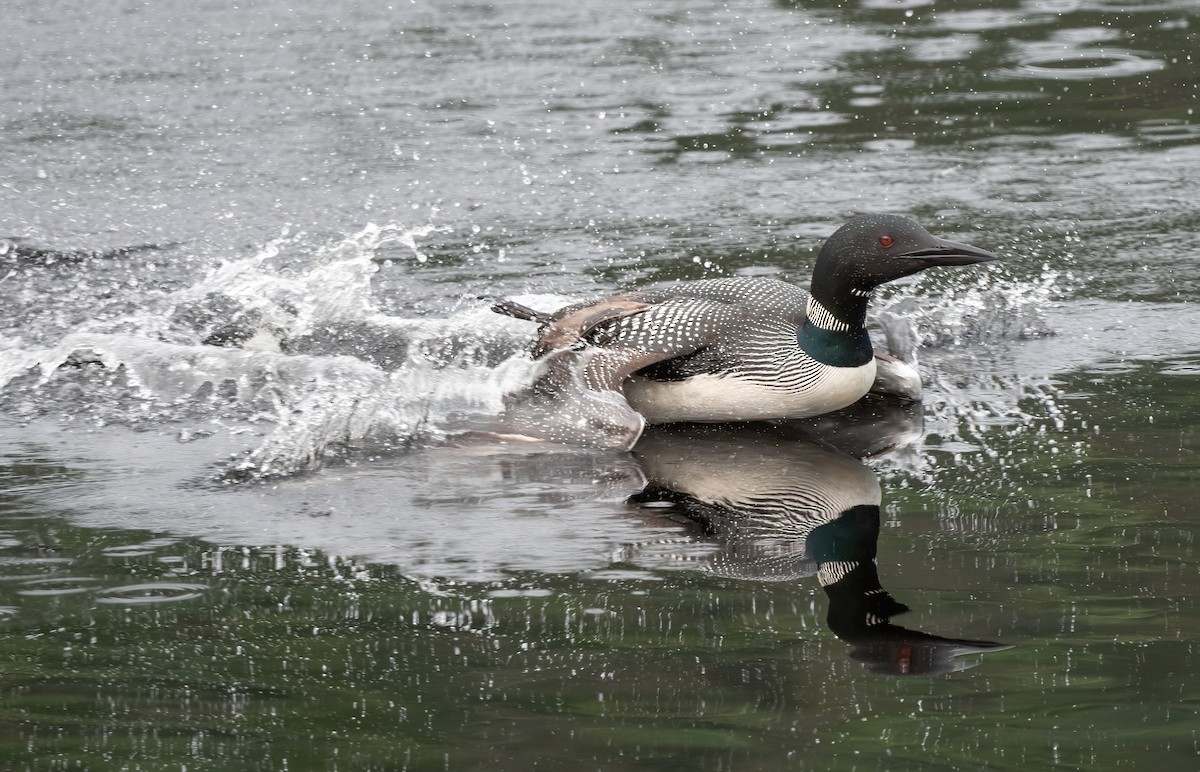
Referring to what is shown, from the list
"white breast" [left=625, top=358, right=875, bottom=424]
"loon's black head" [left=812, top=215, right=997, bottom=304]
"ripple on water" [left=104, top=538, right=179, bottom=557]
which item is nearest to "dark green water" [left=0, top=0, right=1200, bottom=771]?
"ripple on water" [left=104, top=538, right=179, bottom=557]

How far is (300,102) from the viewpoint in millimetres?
11188

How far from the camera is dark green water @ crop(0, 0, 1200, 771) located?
407cm

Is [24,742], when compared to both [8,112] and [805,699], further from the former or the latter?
[8,112]

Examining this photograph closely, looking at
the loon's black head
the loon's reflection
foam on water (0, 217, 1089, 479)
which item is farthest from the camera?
foam on water (0, 217, 1089, 479)

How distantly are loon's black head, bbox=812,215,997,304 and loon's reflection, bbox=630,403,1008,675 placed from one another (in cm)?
58

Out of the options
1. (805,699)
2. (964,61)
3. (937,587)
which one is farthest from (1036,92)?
(805,699)

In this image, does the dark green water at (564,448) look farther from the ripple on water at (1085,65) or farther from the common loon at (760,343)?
the common loon at (760,343)

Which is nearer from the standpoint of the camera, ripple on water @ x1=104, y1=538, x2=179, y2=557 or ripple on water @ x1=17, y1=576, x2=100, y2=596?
ripple on water @ x1=17, y1=576, x2=100, y2=596

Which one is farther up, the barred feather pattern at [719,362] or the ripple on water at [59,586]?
the barred feather pattern at [719,362]

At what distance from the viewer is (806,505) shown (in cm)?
553

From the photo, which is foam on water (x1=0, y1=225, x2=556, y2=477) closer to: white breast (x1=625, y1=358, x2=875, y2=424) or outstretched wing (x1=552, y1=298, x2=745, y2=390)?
outstretched wing (x1=552, y1=298, x2=745, y2=390)

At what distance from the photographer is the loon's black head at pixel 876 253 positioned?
611cm

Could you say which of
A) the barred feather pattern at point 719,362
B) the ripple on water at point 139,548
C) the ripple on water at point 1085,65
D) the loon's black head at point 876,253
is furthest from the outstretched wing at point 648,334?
the ripple on water at point 1085,65

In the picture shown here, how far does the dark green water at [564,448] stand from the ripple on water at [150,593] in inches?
0.7
